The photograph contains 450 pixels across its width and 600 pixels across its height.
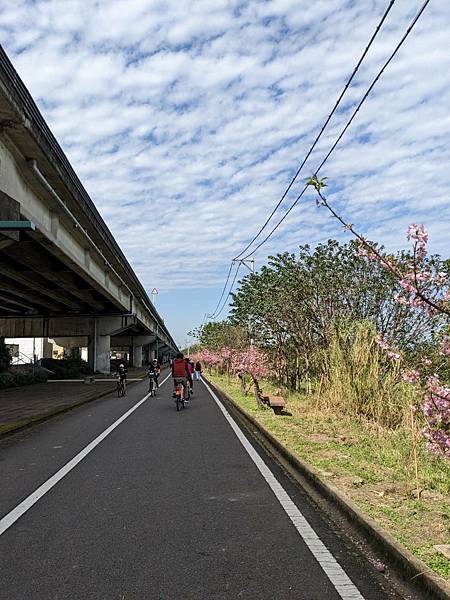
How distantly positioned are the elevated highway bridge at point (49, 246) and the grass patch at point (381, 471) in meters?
7.59

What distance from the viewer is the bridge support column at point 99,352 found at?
147 ft

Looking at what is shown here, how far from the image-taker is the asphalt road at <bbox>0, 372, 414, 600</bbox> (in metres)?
4.15

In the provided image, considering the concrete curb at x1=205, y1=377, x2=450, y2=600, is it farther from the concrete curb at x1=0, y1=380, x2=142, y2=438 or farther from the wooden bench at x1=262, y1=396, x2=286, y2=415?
the concrete curb at x1=0, y1=380, x2=142, y2=438

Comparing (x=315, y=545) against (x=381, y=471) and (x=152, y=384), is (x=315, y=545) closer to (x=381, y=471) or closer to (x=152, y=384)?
(x=381, y=471)

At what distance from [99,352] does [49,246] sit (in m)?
27.7

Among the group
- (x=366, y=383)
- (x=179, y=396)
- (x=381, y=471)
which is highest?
(x=366, y=383)

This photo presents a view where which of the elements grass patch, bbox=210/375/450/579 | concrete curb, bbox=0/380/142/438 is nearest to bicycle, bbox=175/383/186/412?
concrete curb, bbox=0/380/142/438

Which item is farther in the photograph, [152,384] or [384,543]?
[152,384]

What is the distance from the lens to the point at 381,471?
7672mm

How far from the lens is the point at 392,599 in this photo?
3.92m

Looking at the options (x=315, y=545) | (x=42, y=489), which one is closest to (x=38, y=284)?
(x=42, y=489)

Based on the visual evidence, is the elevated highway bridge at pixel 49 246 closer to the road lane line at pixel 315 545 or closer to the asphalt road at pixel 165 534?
the asphalt road at pixel 165 534

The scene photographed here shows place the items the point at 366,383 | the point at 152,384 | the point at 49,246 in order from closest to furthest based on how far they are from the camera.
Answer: the point at 366,383 < the point at 49,246 < the point at 152,384

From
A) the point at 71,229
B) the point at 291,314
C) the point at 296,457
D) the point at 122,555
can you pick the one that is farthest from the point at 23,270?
the point at 122,555
